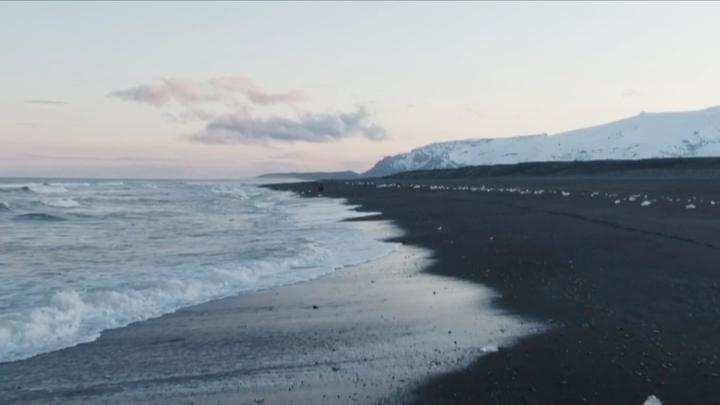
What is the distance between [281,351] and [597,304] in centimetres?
427

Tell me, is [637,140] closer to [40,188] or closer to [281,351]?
[40,188]

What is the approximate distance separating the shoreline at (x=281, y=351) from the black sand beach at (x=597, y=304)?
53 centimetres

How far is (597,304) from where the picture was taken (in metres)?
9.32

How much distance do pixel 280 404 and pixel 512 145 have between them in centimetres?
19891

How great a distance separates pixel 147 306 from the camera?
10477 millimetres

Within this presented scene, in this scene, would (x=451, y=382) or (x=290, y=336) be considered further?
(x=290, y=336)

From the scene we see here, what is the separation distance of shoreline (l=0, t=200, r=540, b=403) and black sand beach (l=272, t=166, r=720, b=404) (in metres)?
0.53

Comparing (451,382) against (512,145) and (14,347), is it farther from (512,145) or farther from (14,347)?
(512,145)

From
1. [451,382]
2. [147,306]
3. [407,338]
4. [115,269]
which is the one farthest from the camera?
[115,269]

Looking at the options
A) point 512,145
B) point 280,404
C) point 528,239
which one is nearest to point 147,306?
point 280,404

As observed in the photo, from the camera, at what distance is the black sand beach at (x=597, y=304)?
605 cm

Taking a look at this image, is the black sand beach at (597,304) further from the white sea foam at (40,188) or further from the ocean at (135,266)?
the white sea foam at (40,188)

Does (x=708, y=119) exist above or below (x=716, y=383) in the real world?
above

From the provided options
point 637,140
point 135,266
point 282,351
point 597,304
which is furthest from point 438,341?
point 637,140
